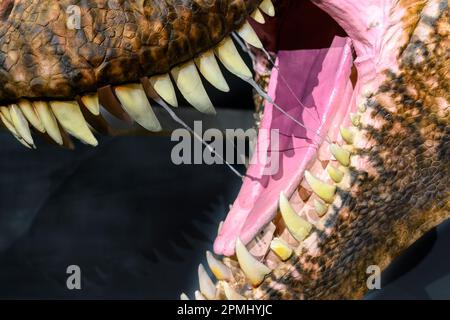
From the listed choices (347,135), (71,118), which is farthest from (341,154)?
(71,118)

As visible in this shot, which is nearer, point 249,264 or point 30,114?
point 30,114

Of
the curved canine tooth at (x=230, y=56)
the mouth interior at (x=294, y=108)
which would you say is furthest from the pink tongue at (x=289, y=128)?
the curved canine tooth at (x=230, y=56)

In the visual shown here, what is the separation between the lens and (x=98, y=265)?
1637mm

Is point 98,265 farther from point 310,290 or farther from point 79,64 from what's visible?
point 79,64

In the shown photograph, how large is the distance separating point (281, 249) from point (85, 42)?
416 mm

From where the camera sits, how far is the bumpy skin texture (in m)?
0.76

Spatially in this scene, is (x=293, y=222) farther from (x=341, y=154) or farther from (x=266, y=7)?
(x=266, y=7)

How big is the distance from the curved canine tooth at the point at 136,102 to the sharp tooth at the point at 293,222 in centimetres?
23

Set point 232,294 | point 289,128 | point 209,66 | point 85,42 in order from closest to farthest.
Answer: point 85,42 → point 209,66 → point 232,294 → point 289,128

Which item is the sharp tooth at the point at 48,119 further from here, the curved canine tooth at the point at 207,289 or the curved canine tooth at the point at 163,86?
the curved canine tooth at the point at 207,289

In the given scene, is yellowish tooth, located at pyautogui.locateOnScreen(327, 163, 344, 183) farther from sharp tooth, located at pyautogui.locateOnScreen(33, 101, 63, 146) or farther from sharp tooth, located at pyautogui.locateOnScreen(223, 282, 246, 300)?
sharp tooth, located at pyautogui.locateOnScreen(33, 101, 63, 146)

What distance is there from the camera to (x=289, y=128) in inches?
45.9

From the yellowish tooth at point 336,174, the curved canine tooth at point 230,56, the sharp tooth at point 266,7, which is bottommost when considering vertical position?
the yellowish tooth at point 336,174

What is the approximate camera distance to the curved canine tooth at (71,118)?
0.80 m
